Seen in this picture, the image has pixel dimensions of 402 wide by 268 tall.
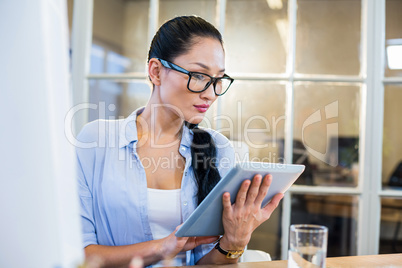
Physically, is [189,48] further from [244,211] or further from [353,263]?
[353,263]

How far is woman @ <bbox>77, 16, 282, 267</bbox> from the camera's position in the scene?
148 cm

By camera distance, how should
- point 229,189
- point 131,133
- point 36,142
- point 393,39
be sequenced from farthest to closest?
point 393,39 < point 131,133 < point 229,189 < point 36,142

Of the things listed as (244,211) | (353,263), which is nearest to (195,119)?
(244,211)

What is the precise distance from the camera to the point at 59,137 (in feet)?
1.47

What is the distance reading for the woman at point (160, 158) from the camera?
1.48 metres

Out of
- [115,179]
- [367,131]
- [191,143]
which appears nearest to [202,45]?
[191,143]

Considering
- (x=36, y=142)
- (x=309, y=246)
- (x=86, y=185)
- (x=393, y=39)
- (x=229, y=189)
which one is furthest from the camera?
(x=393, y=39)

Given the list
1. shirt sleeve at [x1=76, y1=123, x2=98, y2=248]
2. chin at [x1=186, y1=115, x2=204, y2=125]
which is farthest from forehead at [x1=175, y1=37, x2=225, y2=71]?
shirt sleeve at [x1=76, y1=123, x2=98, y2=248]

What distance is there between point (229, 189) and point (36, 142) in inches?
26.4

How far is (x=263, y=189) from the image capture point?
110cm

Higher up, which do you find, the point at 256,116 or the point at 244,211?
the point at 256,116

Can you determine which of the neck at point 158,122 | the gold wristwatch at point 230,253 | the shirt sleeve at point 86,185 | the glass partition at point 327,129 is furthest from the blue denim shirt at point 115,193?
the glass partition at point 327,129

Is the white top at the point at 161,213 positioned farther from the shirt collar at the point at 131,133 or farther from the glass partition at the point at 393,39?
the glass partition at the point at 393,39

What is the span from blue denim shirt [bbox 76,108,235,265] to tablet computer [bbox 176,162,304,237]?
367mm
